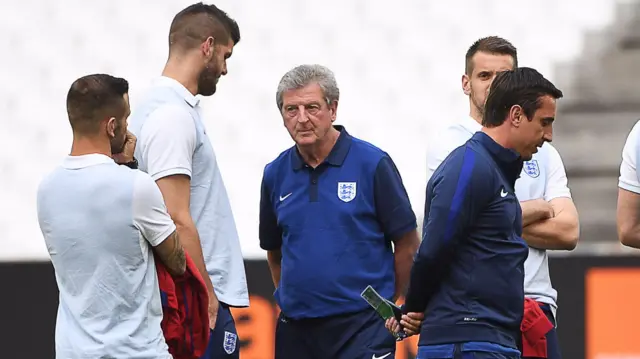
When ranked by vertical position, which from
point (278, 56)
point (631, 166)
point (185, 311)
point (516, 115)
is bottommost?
point (185, 311)

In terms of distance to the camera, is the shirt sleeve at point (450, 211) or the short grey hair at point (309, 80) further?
the short grey hair at point (309, 80)

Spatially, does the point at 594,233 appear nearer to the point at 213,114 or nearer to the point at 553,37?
the point at 553,37

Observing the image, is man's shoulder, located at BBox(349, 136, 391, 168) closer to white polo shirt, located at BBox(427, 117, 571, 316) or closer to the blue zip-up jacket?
white polo shirt, located at BBox(427, 117, 571, 316)

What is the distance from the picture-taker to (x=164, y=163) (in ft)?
13.2

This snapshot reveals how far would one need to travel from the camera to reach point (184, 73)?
A: 429 centimetres

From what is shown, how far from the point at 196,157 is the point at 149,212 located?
597 millimetres

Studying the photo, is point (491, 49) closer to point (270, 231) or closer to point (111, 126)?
point (270, 231)

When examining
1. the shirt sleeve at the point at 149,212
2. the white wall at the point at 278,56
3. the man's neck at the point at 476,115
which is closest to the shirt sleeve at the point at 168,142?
the shirt sleeve at the point at 149,212

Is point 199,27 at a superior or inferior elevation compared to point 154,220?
superior

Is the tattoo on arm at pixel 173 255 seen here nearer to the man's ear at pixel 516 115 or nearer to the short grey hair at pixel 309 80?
the short grey hair at pixel 309 80

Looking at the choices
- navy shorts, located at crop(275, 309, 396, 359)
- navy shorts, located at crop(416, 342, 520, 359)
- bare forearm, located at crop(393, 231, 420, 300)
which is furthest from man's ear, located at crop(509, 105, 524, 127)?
navy shorts, located at crop(275, 309, 396, 359)

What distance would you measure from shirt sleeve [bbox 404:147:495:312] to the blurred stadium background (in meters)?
4.42

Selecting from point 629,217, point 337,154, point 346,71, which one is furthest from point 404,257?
point 346,71

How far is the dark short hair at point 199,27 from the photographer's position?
169 inches
